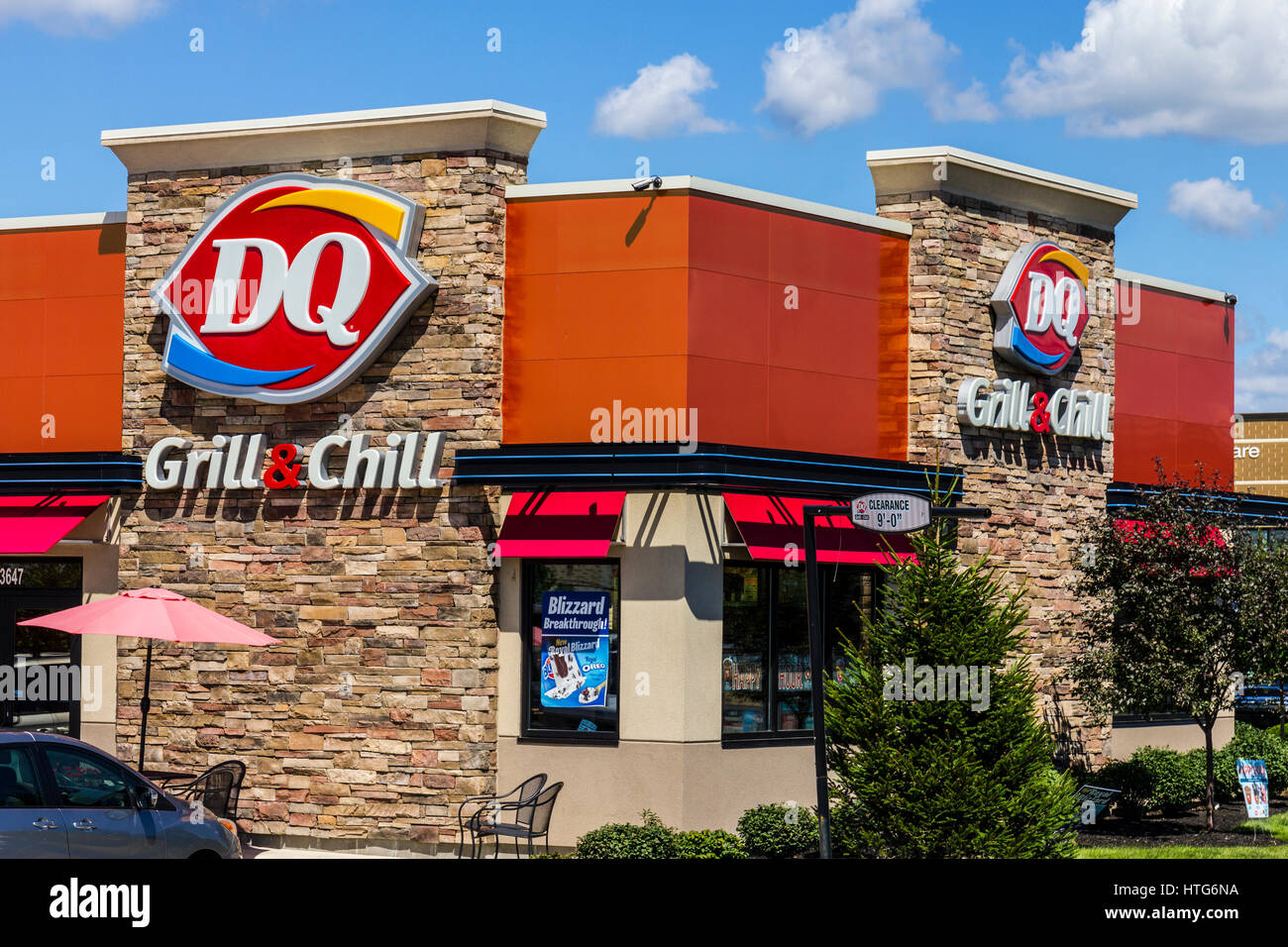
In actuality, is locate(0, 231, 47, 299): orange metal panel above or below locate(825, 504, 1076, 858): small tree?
above

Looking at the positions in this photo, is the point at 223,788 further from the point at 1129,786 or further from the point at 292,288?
the point at 1129,786

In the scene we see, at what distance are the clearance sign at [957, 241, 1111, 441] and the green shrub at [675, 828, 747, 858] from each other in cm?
685

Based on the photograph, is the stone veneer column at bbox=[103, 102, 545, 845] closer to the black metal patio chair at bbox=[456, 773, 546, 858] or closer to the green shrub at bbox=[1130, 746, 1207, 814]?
the black metal patio chair at bbox=[456, 773, 546, 858]

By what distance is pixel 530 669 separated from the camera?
17.6 m

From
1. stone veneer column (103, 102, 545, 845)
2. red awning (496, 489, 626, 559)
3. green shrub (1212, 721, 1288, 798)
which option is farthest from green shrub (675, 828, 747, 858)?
green shrub (1212, 721, 1288, 798)

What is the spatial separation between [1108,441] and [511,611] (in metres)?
10.2

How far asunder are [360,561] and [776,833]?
5.98m

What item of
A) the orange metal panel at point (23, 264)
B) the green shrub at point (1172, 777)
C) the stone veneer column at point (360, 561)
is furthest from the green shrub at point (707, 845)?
the orange metal panel at point (23, 264)

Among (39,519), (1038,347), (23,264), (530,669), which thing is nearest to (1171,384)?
(1038,347)

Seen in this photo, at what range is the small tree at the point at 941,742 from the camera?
1449 centimetres

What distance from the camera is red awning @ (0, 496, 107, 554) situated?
61.2 feet

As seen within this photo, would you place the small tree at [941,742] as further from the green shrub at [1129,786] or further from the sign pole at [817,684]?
the green shrub at [1129,786]
